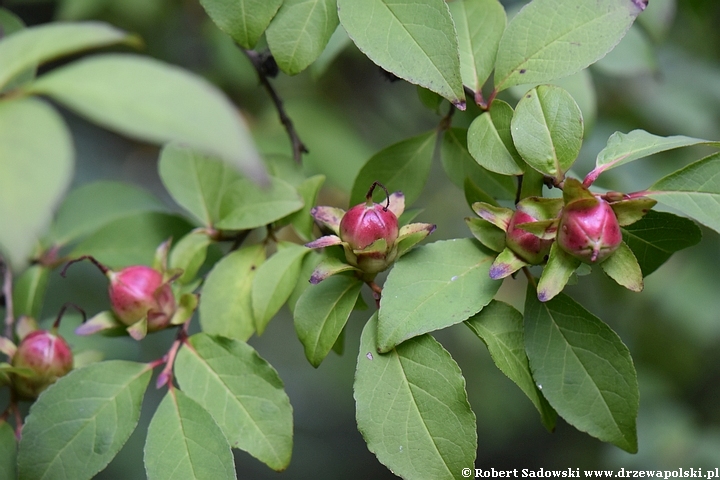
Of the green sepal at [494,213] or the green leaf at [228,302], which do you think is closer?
the green sepal at [494,213]

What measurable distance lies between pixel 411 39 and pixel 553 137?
0.60ft

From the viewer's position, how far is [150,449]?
696 mm

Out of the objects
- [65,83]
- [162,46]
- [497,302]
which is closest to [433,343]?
[497,302]

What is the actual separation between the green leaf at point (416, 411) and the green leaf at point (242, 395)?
4.3 inches

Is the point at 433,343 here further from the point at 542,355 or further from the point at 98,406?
the point at 98,406

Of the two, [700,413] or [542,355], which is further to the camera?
[700,413]

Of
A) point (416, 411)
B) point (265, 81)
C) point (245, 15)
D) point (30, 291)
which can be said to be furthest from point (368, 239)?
point (30, 291)

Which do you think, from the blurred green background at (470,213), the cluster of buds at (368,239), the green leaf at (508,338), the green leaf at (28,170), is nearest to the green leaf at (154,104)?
the green leaf at (28,170)

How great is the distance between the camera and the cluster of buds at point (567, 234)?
603mm

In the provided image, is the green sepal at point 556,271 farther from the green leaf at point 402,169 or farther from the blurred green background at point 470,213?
the blurred green background at point 470,213

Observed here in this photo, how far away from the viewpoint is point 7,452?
0.78 meters

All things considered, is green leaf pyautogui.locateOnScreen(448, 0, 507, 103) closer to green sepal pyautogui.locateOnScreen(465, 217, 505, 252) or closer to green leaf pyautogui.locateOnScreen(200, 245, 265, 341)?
green sepal pyautogui.locateOnScreen(465, 217, 505, 252)

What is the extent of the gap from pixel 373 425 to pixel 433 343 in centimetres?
11

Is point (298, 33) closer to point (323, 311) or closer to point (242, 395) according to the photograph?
point (323, 311)
